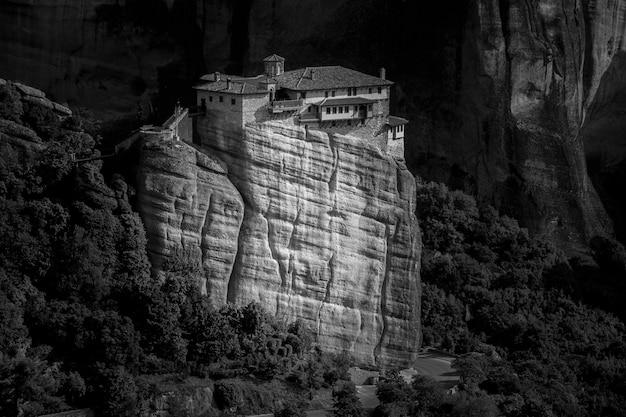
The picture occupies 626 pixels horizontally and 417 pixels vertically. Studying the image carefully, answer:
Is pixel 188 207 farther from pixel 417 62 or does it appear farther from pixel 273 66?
pixel 417 62

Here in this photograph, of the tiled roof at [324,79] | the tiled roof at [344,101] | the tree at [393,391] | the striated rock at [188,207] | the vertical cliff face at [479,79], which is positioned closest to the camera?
the striated rock at [188,207]

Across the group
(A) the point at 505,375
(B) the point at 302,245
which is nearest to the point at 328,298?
(B) the point at 302,245

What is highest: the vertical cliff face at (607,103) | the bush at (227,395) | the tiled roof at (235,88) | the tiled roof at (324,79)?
the vertical cliff face at (607,103)

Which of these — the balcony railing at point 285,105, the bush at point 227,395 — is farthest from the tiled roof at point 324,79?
the bush at point 227,395

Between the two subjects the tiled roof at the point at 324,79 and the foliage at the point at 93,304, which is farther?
the tiled roof at the point at 324,79

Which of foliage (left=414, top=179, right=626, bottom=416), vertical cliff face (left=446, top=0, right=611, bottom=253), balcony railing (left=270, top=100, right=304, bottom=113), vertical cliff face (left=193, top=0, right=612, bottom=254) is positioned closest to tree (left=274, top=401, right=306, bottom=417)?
foliage (left=414, top=179, right=626, bottom=416)

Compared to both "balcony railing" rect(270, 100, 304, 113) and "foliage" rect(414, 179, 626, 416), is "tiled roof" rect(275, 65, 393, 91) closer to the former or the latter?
"balcony railing" rect(270, 100, 304, 113)

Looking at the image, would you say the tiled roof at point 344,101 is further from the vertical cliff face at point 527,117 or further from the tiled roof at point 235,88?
the vertical cliff face at point 527,117

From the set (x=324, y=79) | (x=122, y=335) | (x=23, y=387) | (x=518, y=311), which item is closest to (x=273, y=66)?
(x=324, y=79)
